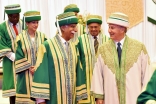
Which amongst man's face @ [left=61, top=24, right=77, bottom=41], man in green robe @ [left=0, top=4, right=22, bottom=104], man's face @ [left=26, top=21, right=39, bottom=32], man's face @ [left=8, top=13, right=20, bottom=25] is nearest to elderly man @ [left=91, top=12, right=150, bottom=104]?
man's face @ [left=61, top=24, right=77, bottom=41]

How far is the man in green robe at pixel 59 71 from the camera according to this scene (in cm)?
493

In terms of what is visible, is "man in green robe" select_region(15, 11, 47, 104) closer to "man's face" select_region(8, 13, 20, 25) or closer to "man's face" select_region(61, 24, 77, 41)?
"man's face" select_region(8, 13, 20, 25)

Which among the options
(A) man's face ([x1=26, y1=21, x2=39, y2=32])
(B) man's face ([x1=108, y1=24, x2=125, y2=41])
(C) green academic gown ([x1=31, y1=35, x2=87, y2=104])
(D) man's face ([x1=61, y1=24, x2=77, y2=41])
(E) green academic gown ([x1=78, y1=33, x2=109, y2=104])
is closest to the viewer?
(C) green academic gown ([x1=31, y1=35, x2=87, y2=104])

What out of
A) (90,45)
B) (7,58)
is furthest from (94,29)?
(7,58)

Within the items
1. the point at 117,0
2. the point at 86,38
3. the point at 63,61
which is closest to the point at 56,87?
the point at 63,61

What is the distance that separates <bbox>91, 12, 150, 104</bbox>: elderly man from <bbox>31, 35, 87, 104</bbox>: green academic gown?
25 centimetres

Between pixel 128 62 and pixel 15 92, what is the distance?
2.33 metres

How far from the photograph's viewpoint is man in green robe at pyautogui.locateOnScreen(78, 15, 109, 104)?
6.29 metres

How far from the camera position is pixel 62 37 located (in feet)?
16.6

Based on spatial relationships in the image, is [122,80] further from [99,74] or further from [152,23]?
[152,23]

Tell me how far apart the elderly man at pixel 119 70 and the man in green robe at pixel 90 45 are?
1.15m

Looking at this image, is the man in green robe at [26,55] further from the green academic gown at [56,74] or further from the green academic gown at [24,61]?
the green academic gown at [56,74]

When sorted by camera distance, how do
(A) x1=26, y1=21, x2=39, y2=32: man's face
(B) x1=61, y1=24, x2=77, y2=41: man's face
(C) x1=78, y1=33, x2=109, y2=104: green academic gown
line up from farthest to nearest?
(A) x1=26, y1=21, x2=39, y2=32: man's face, (C) x1=78, y1=33, x2=109, y2=104: green academic gown, (B) x1=61, y1=24, x2=77, y2=41: man's face

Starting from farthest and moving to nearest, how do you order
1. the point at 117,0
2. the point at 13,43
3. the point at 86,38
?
the point at 117,0, the point at 13,43, the point at 86,38
